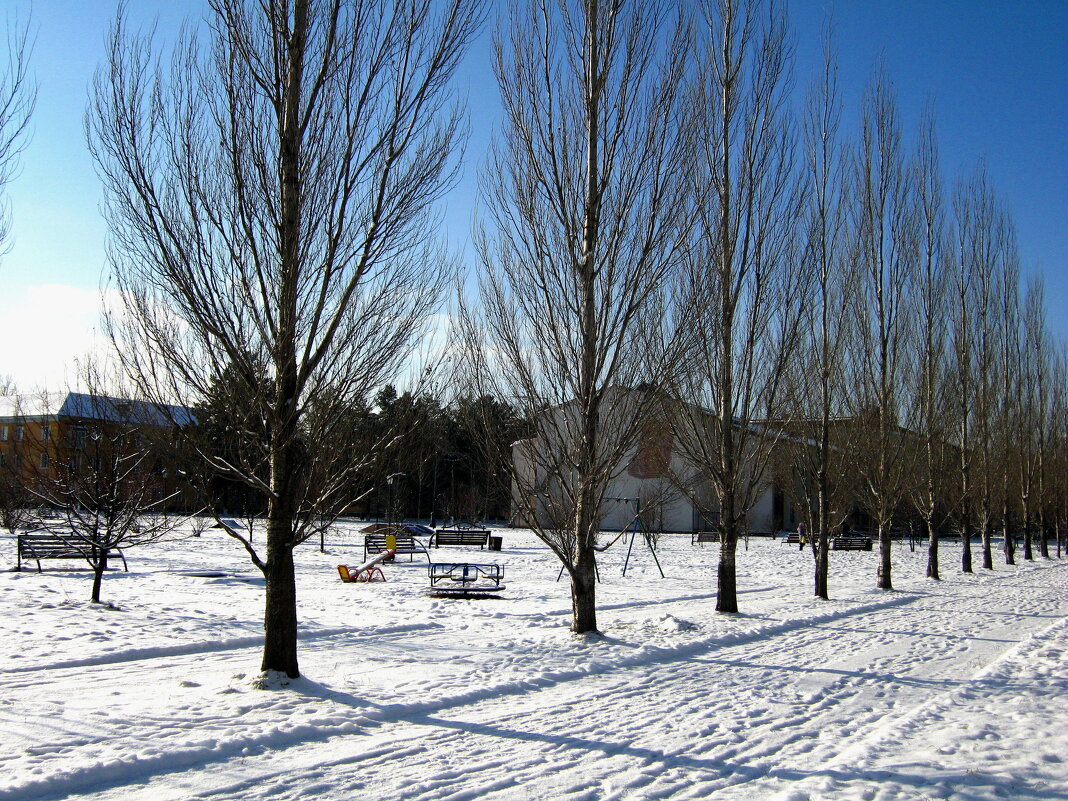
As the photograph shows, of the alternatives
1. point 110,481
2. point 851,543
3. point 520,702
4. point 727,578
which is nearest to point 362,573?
point 110,481

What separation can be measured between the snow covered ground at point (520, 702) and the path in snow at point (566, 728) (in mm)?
25

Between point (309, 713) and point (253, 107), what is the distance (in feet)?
18.1

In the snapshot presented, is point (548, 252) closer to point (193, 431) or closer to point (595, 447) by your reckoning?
point (595, 447)

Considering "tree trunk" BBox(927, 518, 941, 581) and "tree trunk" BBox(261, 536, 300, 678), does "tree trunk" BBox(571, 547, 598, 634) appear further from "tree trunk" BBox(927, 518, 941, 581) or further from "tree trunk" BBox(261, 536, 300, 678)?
"tree trunk" BBox(927, 518, 941, 581)

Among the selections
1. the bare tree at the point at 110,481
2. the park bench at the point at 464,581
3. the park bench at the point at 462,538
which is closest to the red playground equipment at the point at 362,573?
the park bench at the point at 464,581

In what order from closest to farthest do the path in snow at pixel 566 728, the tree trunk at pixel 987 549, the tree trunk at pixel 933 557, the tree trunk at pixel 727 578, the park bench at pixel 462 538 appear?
1. the path in snow at pixel 566 728
2. the tree trunk at pixel 727 578
3. the tree trunk at pixel 933 557
4. the tree trunk at pixel 987 549
5. the park bench at pixel 462 538

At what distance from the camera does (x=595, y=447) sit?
10734mm

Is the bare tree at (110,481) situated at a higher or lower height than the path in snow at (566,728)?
higher

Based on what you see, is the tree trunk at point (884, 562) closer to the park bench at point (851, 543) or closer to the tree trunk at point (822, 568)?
the tree trunk at point (822, 568)

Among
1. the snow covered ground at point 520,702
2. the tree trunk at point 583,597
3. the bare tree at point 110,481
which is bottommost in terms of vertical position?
the snow covered ground at point 520,702

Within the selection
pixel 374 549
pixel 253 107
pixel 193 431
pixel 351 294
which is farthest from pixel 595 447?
pixel 374 549

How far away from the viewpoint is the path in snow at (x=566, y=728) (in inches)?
198

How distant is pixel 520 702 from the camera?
23.8 feet

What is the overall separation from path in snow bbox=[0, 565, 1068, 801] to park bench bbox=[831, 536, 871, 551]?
25.9 m
